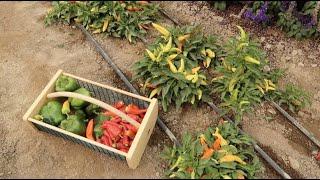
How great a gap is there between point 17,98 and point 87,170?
1726 millimetres

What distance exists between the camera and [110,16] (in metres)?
6.67

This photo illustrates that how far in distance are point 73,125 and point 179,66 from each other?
5.73 ft

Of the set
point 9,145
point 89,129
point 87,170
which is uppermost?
point 89,129

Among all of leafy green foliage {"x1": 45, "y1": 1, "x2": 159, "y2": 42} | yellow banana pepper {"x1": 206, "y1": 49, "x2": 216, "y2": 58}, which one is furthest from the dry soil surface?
yellow banana pepper {"x1": 206, "y1": 49, "x2": 216, "y2": 58}

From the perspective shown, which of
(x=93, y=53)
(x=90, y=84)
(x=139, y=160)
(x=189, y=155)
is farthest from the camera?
(x=93, y=53)

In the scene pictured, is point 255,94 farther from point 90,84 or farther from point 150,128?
point 90,84

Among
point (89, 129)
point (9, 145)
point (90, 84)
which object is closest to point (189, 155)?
point (89, 129)

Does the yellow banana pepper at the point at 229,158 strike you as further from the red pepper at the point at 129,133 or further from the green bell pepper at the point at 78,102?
the green bell pepper at the point at 78,102

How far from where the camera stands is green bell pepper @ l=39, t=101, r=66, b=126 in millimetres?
4812

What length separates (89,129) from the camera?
479 cm

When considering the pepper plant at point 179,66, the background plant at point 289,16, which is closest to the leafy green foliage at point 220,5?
the background plant at point 289,16

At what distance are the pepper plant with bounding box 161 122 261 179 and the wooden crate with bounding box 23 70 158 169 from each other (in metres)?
0.38

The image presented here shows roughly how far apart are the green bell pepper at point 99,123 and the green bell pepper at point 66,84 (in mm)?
512

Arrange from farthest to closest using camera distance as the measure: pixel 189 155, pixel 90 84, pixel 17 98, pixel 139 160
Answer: pixel 17 98, pixel 90 84, pixel 139 160, pixel 189 155
